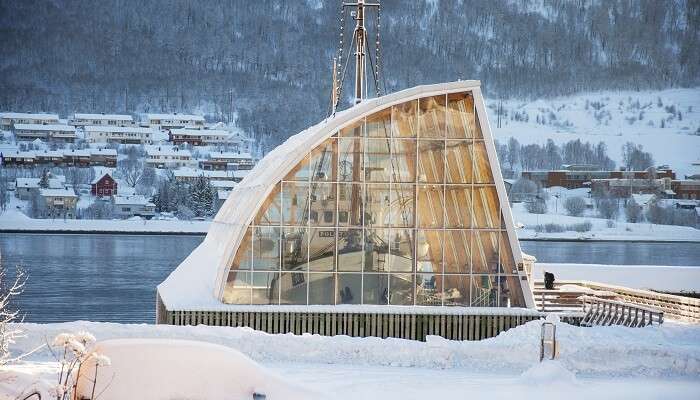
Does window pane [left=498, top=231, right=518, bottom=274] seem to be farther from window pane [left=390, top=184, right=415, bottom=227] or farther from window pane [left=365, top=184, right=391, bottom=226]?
window pane [left=365, top=184, right=391, bottom=226]

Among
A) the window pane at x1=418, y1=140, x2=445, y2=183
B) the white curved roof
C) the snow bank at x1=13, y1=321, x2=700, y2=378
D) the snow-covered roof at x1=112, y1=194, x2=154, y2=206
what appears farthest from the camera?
the snow-covered roof at x1=112, y1=194, x2=154, y2=206

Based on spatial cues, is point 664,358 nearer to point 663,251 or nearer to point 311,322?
Answer: point 311,322

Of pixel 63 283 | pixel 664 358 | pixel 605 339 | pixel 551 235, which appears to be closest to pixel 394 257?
pixel 605 339

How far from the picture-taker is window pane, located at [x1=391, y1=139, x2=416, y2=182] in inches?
984

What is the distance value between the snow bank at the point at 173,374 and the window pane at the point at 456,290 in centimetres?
1350

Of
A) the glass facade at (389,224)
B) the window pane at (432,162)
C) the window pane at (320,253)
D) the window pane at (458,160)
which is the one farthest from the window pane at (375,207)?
the window pane at (458,160)

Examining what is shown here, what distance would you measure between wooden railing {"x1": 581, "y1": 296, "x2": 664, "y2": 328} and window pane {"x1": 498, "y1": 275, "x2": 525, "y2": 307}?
2.31m

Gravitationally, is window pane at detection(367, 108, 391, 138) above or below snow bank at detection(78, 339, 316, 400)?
above

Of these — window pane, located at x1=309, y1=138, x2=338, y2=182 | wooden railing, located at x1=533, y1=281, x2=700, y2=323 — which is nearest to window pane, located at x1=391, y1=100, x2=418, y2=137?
window pane, located at x1=309, y1=138, x2=338, y2=182

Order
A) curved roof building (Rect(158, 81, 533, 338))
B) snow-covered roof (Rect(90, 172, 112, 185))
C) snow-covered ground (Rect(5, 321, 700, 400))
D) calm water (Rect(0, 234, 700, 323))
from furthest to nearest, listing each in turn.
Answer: snow-covered roof (Rect(90, 172, 112, 185)), calm water (Rect(0, 234, 700, 323)), curved roof building (Rect(158, 81, 533, 338)), snow-covered ground (Rect(5, 321, 700, 400))

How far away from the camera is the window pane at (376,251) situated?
24.8m

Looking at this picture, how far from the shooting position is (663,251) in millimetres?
151750

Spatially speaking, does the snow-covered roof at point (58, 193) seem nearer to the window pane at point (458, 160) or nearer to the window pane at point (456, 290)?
the window pane at point (458, 160)

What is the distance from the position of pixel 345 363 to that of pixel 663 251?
140830 millimetres
